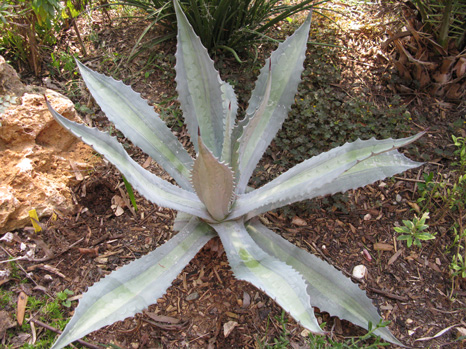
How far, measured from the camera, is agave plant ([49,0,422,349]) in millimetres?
1283

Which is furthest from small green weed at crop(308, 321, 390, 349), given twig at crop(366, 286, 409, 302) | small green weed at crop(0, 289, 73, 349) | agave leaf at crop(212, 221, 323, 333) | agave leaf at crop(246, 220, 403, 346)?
small green weed at crop(0, 289, 73, 349)

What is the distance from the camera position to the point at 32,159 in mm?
1909

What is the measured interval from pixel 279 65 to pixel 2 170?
1419mm

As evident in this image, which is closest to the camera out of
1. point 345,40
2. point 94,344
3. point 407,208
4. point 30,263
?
point 94,344

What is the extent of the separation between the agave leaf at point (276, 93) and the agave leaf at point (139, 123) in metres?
0.29

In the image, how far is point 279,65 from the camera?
5.95ft

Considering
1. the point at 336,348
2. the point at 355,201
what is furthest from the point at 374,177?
the point at 336,348

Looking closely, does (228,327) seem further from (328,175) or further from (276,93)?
(276,93)

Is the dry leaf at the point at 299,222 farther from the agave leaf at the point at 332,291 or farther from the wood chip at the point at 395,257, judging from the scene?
the wood chip at the point at 395,257

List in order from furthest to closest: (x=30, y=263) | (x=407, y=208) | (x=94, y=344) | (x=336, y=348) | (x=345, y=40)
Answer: (x=345, y=40) → (x=407, y=208) → (x=30, y=263) → (x=94, y=344) → (x=336, y=348)

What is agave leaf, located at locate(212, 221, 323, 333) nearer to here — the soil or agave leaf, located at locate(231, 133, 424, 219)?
agave leaf, located at locate(231, 133, 424, 219)

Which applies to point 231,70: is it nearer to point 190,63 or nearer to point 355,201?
point 190,63

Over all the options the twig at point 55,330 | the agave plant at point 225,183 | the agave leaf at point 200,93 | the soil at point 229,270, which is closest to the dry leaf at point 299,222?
the soil at point 229,270

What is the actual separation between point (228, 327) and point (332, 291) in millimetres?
471
